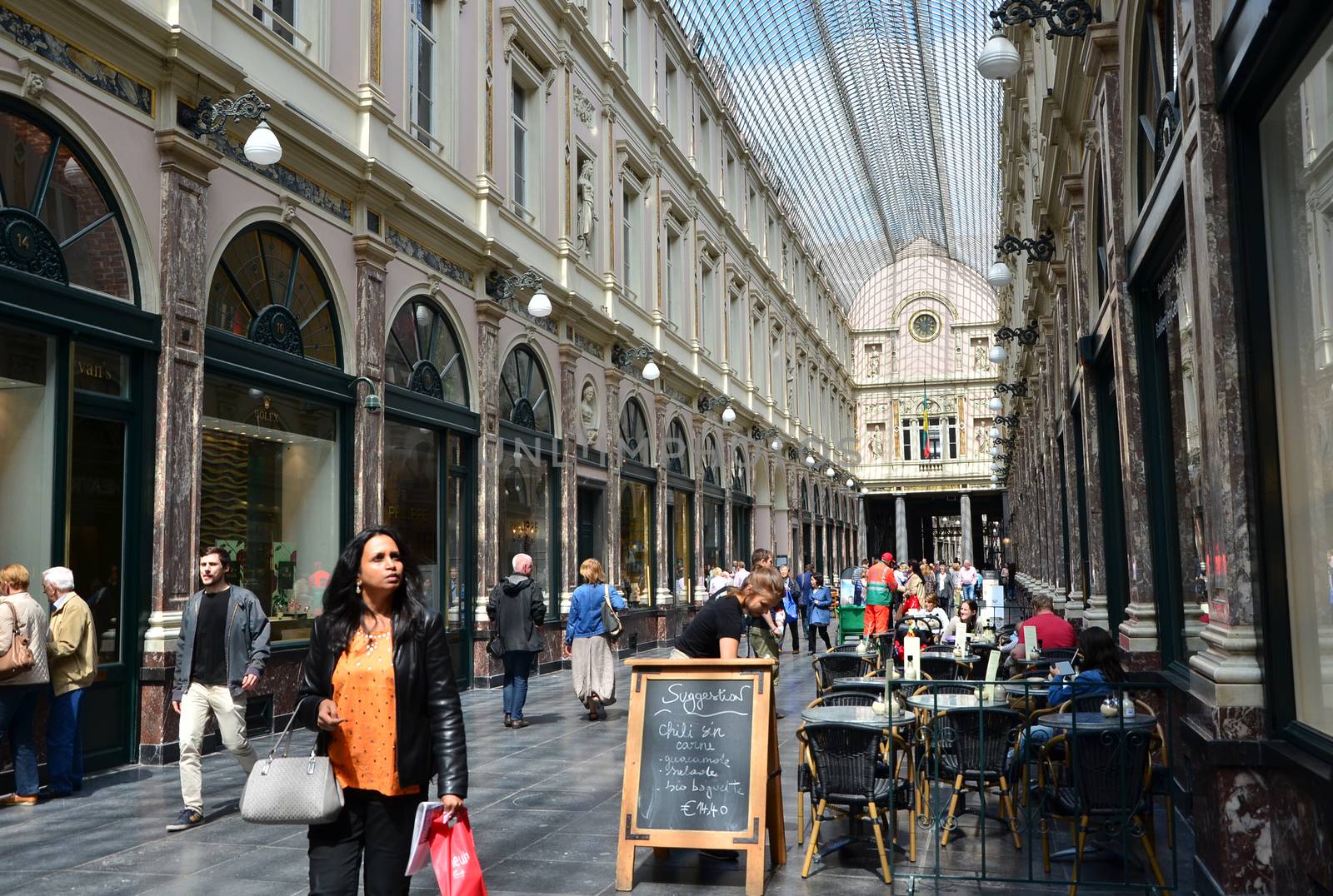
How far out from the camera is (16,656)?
296 inches

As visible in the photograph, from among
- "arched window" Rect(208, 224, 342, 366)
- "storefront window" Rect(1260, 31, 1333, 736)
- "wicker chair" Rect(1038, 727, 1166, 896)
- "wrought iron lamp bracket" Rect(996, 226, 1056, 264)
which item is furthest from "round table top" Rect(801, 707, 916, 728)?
"wrought iron lamp bracket" Rect(996, 226, 1056, 264)

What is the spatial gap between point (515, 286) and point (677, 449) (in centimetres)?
984

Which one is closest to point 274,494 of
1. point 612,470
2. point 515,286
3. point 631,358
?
point 515,286

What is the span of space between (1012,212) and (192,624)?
23.0 metres

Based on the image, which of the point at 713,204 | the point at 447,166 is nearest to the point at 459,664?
the point at 447,166

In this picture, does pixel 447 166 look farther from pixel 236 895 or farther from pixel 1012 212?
pixel 1012 212

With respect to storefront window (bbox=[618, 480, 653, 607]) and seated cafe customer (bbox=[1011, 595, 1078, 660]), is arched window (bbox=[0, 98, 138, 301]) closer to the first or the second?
seated cafe customer (bbox=[1011, 595, 1078, 660])

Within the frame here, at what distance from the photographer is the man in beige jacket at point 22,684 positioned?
24.8 ft

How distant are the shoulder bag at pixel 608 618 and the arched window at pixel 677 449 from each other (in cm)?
1209

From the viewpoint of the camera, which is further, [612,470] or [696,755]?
[612,470]

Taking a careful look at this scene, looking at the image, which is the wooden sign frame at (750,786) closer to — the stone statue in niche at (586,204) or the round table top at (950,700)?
the round table top at (950,700)

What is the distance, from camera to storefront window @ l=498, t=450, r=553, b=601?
16469 mm

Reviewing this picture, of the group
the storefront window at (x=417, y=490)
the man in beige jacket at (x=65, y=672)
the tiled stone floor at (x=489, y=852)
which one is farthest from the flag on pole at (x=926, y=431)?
the man in beige jacket at (x=65, y=672)

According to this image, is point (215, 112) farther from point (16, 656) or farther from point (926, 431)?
point (926, 431)
